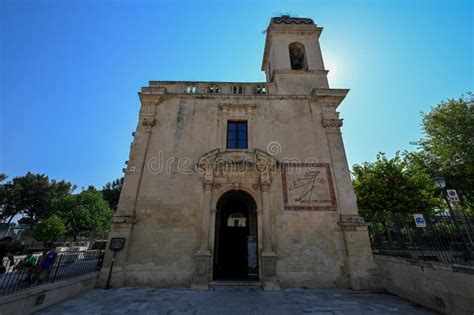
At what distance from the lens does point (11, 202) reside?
3625 centimetres

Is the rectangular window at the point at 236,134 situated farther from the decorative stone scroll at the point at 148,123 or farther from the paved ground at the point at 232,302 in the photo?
the paved ground at the point at 232,302

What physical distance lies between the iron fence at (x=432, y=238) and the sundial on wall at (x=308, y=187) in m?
2.38

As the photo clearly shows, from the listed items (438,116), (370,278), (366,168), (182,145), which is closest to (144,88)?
(182,145)

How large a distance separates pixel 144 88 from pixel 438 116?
22450 mm

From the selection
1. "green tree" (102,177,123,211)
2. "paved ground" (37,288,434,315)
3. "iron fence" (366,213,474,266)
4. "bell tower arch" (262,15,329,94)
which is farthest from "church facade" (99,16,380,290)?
"green tree" (102,177,123,211)

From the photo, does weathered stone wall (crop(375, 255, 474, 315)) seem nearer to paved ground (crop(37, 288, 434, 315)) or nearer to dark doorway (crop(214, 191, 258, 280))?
paved ground (crop(37, 288, 434, 315))

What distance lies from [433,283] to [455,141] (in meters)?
15.4

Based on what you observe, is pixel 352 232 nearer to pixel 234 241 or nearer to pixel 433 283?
pixel 433 283

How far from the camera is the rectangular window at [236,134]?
10.8 metres

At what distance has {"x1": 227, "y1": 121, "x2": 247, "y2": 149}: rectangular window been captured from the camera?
10836mm

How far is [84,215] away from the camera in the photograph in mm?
25859

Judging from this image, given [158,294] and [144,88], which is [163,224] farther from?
[144,88]

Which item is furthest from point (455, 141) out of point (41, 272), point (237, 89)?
point (41, 272)

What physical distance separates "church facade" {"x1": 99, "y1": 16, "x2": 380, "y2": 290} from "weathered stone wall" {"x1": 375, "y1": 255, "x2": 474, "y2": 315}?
884 millimetres
